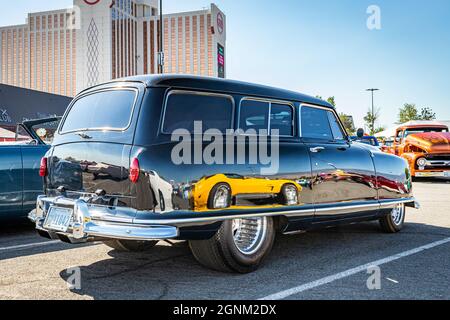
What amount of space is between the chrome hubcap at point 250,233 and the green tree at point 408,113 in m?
63.4

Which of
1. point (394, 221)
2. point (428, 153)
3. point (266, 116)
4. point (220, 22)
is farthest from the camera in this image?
point (220, 22)

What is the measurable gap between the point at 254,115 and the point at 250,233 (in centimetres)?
115

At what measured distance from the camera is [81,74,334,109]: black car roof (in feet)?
13.1

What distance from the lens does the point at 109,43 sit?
11906 cm

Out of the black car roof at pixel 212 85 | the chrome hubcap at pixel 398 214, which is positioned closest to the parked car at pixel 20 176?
the black car roof at pixel 212 85

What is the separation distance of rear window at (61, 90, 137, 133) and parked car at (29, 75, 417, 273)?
0.5 inches

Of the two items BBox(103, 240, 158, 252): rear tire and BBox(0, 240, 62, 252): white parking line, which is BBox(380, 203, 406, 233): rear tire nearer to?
BBox(103, 240, 158, 252): rear tire

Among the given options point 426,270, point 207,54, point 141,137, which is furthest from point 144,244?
point 207,54

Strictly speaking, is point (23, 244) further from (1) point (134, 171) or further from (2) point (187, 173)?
(2) point (187, 173)

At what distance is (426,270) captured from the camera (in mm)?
4355

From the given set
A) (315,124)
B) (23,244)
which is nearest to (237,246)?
(315,124)

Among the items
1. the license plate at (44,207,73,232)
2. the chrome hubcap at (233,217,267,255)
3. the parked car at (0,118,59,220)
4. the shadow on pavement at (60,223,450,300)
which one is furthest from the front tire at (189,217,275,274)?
the parked car at (0,118,59,220)
